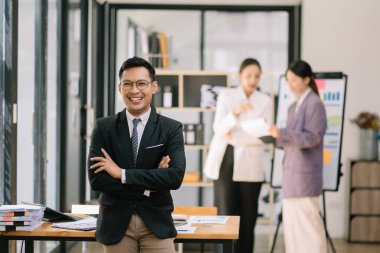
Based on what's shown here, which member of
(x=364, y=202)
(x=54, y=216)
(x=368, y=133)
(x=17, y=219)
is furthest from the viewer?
(x=368, y=133)

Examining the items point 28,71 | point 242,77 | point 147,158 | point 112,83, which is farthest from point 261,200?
point 147,158

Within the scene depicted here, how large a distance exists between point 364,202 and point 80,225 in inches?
196

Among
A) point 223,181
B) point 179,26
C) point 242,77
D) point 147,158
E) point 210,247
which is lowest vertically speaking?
point 210,247

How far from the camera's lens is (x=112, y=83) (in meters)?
9.06

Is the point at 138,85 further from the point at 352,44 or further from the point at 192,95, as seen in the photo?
the point at 352,44

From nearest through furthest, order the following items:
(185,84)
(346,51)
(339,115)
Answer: (339,115), (185,84), (346,51)

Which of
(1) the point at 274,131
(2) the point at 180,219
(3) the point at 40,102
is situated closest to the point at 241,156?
(1) the point at 274,131

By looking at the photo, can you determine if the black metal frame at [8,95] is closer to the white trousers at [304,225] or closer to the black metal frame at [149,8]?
the white trousers at [304,225]

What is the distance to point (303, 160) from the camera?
234 inches

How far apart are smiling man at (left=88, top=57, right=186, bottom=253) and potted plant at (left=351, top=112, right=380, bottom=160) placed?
527 centimetres

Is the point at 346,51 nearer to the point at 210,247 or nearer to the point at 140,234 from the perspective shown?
the point at 210,247

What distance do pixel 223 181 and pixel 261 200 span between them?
2.62m

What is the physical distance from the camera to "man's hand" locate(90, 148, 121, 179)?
332 cm

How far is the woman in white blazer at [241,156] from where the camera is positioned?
627 centimetres
